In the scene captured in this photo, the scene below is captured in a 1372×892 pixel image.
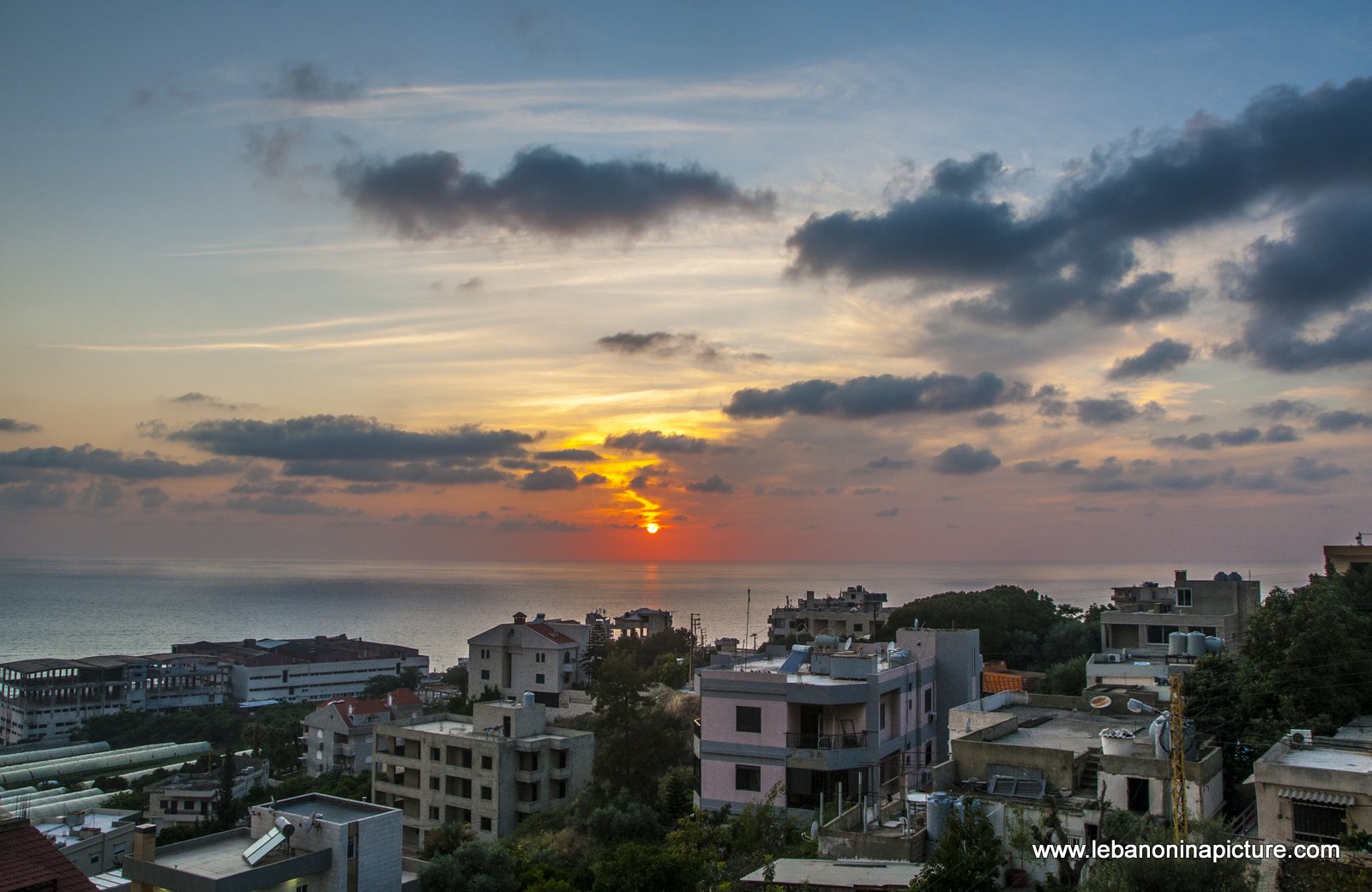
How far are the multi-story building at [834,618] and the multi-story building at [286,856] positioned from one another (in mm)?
57828

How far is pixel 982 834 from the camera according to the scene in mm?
16141

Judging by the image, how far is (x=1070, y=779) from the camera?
1959cm

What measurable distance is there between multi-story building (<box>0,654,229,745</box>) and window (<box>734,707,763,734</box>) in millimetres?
88196

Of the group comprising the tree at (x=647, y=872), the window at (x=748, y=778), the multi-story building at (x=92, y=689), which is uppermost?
the window at (x=748, y=778)

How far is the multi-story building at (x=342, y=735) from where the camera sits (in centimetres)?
6431

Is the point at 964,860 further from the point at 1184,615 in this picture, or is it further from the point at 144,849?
the point at 1184,615

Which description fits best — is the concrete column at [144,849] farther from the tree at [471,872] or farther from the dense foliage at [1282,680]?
the dense foliage at [1282,680]

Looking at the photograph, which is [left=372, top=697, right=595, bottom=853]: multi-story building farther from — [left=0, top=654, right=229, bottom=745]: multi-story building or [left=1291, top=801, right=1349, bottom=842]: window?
[left=0, top=654, right=229, bottom=745]: multi-story building

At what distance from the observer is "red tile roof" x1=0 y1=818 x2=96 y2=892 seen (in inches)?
463

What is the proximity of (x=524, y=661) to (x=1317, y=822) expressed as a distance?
212 ft

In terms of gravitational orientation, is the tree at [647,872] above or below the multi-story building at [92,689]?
above

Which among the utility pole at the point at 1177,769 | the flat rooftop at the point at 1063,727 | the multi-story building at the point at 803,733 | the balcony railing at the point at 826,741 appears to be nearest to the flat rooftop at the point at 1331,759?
the utility pole at the point at 1177,769

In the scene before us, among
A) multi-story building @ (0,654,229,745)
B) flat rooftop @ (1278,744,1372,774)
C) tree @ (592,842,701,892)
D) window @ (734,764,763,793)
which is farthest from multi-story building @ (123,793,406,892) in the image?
multi-story building @ (0,654,229,745)

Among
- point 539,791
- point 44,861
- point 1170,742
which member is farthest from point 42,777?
point 1170,742
